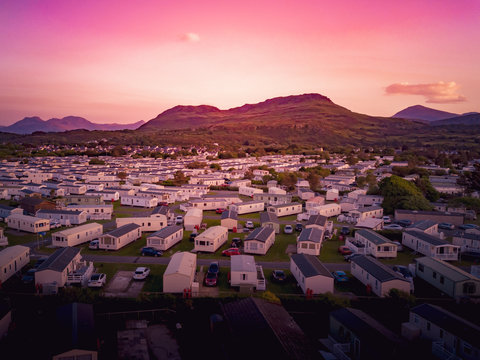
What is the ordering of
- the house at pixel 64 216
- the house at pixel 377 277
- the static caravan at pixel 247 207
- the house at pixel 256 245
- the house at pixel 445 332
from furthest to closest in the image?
the static caravan at pixel 247 207 < the house at pixel 64 216 < the house at pixel 256 245 < the house at pixel 377 277 < the house at pixel 445 332

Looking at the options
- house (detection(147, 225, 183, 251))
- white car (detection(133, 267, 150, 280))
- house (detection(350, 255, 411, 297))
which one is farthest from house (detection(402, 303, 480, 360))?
house (detection(147, 225, 183, 251))

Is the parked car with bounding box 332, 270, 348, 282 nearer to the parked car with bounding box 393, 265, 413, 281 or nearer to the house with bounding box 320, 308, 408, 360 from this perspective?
the parked car with bounding box 393, 265, 413, 281

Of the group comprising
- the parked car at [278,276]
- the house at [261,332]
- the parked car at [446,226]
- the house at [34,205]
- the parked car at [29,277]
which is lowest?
the parked car at [446,226]

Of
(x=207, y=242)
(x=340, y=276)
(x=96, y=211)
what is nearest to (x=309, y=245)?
(x=340, y=276)

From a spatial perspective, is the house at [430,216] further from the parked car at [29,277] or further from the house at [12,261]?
the house at [12,261]

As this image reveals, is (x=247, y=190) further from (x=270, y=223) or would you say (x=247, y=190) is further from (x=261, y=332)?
(x=261, y=332)

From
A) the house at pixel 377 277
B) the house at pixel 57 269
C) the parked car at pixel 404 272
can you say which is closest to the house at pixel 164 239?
the house at pixel 57 269
